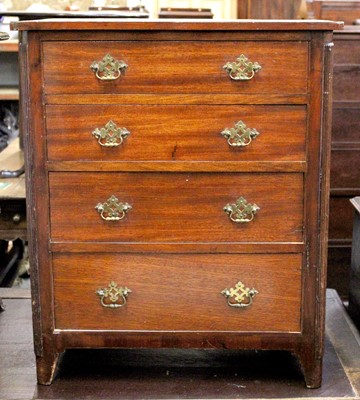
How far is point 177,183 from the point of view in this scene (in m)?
2.24

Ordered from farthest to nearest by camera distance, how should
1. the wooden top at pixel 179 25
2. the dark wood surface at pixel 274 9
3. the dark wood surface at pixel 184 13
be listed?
the dark wood surface at pixel 274 9
the dark wood surface at pixel 184 13
the wooden top at pixel 179 25

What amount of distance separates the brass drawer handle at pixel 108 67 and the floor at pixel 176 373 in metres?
0.88

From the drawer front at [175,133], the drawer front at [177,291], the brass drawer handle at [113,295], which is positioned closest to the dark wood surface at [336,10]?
the drawer front at [175,133]

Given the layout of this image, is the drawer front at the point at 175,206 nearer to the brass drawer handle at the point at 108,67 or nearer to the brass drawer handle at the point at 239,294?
the brass drawer handle at the point at 239,294

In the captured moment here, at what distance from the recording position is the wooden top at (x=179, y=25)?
2123 millimetres

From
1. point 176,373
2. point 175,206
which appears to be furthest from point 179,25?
point 176,373

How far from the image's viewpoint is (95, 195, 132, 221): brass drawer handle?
2.24 m

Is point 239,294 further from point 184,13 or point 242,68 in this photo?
point 184,13

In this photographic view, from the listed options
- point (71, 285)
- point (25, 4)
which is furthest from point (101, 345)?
point (25, 4)

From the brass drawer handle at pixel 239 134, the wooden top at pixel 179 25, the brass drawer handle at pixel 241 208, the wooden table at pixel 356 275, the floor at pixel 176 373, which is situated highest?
the wooden top at pixel 179 25

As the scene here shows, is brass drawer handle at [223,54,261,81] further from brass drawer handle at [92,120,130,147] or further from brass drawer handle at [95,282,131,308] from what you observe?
brass drawer handle at [95,282,131,308]

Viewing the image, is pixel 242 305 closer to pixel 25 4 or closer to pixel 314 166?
pixel 314 166

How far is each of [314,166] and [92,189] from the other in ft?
1.99

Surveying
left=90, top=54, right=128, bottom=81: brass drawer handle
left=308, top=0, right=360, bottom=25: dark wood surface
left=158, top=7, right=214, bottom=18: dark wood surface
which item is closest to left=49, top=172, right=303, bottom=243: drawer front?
left=90, top=54, right=128, bottom=81: brass drawer handle
